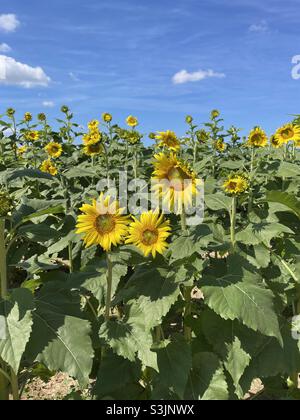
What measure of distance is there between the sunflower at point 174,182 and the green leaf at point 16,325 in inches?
32.6

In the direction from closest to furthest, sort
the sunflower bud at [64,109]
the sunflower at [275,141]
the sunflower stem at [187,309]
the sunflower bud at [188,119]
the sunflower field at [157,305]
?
the sunflower field at [157,305] → the sunflower stem at [187,309] → the sunflower at [275,141] → the sunflower bud at [188,119] → the sunflower bud at [64,109]

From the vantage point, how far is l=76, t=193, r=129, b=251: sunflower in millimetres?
2072

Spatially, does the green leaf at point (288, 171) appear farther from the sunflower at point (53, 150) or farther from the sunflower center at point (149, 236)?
the sunflower at point (53, 150)

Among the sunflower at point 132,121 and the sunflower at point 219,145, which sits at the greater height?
the sunflower at point 132,121

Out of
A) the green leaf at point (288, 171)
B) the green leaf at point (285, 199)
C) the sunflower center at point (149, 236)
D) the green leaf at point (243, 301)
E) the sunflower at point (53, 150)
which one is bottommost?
the green leaf at point (243, 301)

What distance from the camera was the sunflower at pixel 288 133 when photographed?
484 centimetres

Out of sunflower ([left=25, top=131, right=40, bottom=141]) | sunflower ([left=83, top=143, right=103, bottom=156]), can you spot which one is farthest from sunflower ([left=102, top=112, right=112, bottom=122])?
sunflower ([left=83, top=143, right=103, bottom=156])

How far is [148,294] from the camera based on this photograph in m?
2.15

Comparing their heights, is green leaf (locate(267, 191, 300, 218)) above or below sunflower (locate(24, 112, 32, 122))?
below

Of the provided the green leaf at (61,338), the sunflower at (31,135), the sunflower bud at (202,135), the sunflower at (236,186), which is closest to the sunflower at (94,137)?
the sunflower at (236,186)

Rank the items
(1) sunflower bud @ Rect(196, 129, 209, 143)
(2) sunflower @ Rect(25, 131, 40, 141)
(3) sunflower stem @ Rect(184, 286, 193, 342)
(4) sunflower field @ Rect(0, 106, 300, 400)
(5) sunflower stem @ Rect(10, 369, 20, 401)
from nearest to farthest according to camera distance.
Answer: (4) sunflower field @ Rect(0, 106, 300, 400) → (5) sunflower stem @ Rect(10, 369, 20, 401) → (3) sunflower stem @ Rect(184, 286, 193, 342) → (1) sunflower bud @ Rect(196, 129, 209, 143) → (2) sunflower @ Rect(25, 131, 40, 141)

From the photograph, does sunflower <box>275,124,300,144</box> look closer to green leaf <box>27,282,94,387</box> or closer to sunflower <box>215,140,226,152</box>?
sunflower <box>215,140,226,152</box>

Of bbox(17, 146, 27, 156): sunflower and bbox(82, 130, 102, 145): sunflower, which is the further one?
bbox(17, 146, 27, 156): sunflower

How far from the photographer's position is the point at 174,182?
2285mm
